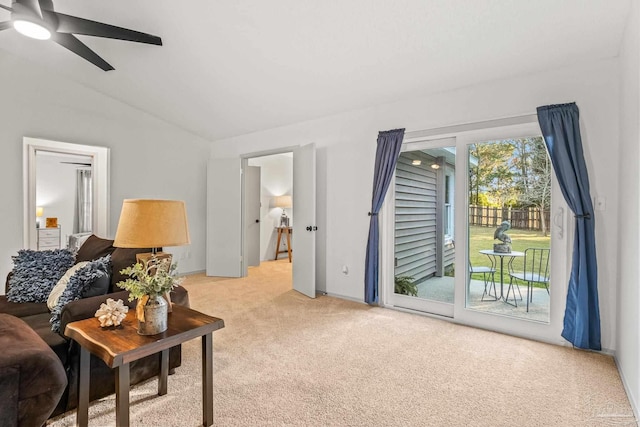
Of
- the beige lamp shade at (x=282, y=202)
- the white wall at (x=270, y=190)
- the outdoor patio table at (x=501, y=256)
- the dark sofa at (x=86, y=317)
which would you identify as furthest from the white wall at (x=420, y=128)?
the dark sofa at (x=86, y=317)

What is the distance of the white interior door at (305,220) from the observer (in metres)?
4.43

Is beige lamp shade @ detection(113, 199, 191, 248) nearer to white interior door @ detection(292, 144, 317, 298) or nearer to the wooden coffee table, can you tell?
the wooden coffee table

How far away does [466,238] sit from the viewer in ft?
11.3

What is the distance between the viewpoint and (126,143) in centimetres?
499

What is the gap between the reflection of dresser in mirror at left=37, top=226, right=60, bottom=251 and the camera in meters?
4.74

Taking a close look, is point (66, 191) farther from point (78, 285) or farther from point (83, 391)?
point (83, 391)

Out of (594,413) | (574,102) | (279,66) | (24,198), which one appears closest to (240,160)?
(279,66)

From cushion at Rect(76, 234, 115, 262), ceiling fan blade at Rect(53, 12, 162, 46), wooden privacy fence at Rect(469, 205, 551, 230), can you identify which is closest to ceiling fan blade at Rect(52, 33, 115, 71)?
ceiling fan blade at Rect(53, 12, 162, 46)

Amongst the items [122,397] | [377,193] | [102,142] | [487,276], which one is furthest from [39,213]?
[487,276]

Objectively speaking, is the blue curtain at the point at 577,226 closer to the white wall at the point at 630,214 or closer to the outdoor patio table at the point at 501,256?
the white wall at the point at 630,214

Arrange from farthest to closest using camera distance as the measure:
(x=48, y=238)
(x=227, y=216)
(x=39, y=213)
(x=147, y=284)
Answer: (x=227, y=216) → (x=48, y=238) → (x=39, y=213) → (x=147, y=284)

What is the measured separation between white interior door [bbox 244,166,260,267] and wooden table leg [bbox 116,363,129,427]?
504 cm

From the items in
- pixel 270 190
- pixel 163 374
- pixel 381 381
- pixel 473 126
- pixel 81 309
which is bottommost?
pixel 381 381

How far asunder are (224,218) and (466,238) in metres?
3.81
